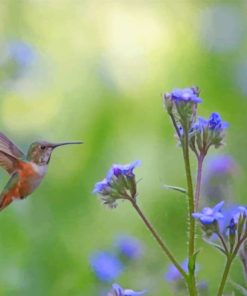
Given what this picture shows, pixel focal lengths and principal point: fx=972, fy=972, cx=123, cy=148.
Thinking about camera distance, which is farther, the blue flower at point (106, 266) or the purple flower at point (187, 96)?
the blue flower at point (106, 266)

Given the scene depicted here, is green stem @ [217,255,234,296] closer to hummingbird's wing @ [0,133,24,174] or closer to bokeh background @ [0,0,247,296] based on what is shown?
hummingbird's wing @ [0,133,24,174]

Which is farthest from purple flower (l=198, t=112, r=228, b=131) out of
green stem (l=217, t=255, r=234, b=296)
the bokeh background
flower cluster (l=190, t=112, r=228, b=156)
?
the bokeh background

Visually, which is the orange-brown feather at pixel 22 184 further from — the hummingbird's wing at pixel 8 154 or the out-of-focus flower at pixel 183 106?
the out-of-focus flower at pixel 183 106

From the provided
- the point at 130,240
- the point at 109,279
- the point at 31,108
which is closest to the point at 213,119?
the point at 109,279

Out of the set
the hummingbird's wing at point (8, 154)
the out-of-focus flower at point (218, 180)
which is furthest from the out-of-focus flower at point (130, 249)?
the hummingbird's wing at point (8, 154)

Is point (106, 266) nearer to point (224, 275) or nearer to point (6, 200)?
point (6, 200)

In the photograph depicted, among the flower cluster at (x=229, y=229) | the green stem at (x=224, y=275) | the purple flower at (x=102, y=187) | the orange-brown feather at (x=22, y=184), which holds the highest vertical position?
the orange-brown feather at (x=22, y=184)

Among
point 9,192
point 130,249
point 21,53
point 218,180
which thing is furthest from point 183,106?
point 21,53

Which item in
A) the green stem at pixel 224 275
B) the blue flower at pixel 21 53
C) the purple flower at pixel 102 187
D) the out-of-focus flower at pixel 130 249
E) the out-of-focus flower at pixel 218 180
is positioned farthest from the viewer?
the blue flower at pixel 21 53
